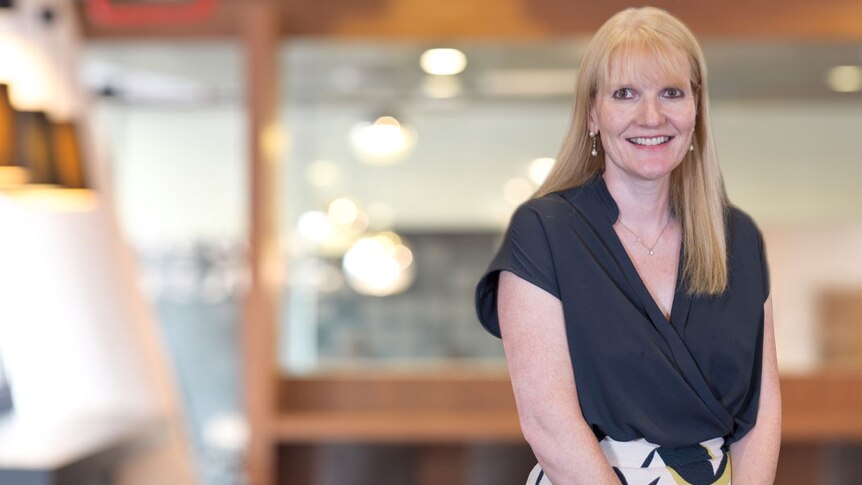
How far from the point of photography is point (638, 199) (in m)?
1.77

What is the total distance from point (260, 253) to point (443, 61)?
4.90 feet

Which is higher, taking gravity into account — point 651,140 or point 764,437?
point 651,140

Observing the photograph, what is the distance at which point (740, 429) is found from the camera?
5.78 ft

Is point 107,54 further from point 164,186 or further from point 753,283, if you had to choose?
point 753,283

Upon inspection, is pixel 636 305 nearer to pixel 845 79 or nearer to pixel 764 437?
pixel 764 437

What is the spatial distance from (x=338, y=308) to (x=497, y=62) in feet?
5.26

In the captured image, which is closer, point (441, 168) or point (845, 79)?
point (845, 79)

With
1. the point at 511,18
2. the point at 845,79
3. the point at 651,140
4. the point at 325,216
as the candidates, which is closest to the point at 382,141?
the point at 325,216

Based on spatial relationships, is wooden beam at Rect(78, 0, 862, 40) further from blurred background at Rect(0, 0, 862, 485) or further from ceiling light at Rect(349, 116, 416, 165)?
ceiling light at Rect(349, 116, 416, 165)

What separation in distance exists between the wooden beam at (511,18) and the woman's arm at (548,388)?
3.80m

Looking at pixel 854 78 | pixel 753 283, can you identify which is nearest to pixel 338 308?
pixel 854 78

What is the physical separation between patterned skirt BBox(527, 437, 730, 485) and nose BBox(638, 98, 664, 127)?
1.46ft

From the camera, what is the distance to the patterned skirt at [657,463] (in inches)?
66.2

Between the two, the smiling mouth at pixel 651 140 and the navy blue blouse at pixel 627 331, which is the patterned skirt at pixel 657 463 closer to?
the navy blue blouse at pixel 627 331
